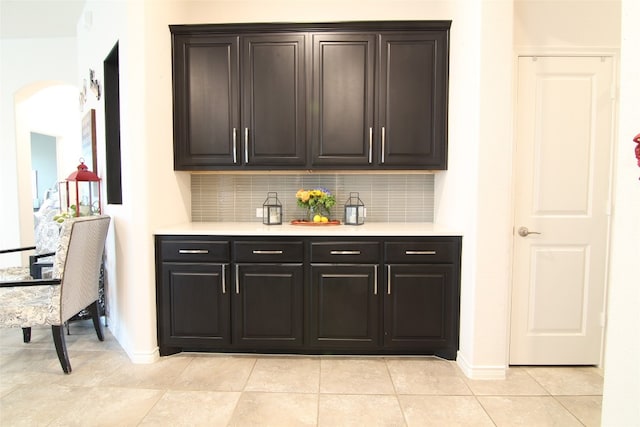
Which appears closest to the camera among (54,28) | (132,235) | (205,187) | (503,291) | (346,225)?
(503,291)

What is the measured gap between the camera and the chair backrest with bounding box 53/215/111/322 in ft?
7.01

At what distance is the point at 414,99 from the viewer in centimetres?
257

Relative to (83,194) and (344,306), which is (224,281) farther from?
(83,194)

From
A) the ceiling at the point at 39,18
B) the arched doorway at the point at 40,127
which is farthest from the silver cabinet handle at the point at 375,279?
the arched doorway at the point at 40,127

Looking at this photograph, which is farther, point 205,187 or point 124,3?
point 205,187

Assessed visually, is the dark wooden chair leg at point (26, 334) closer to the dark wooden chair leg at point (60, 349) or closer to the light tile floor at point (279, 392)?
the light tile floor at point (279, 392)

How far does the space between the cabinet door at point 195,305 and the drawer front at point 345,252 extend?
0.69m

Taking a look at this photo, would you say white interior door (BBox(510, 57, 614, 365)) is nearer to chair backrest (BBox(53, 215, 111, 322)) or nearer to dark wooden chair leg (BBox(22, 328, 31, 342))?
chair backrest (BBox(53, 215, 111, 322))

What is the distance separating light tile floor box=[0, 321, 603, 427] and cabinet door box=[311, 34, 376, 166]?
1594 mm

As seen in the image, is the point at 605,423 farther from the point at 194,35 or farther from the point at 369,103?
the point at 194,35

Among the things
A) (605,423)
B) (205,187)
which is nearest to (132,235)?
(205,187)

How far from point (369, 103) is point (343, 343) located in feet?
6.11

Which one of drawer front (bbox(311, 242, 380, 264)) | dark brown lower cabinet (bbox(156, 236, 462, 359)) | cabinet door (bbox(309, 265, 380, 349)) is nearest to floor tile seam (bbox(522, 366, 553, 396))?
dark brown lower cabinet (bbox(156, 236, 462, 359))

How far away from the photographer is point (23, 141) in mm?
4371
